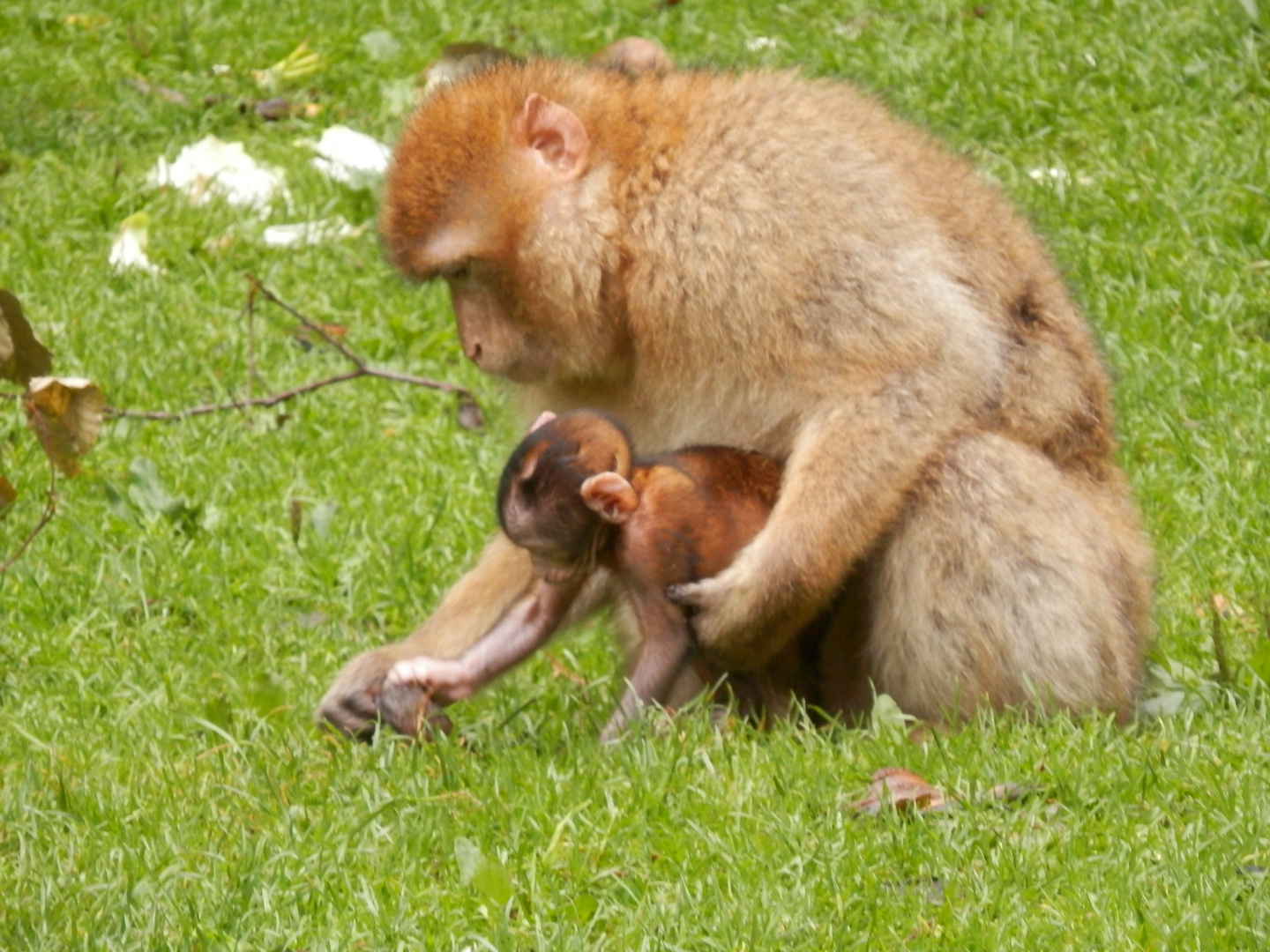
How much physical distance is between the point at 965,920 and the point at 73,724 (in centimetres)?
250

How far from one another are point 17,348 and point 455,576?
2.54m

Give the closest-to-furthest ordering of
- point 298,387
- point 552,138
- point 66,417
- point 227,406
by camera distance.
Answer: point 66,417, point 552,138, point 227,406, point 298,387

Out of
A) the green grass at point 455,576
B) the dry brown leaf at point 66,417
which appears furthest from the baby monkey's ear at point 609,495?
the dry brown leaf at point 66,417

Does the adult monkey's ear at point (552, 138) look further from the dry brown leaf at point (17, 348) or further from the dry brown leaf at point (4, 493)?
the dry brown leaf at point (4, 493)

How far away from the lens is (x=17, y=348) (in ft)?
11.9

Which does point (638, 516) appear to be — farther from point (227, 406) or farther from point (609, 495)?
point (227, 406)

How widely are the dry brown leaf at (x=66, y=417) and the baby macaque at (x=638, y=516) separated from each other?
1.08 m

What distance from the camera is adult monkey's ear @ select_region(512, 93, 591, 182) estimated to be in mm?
4617

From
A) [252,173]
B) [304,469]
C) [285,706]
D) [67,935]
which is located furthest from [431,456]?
[67,935]

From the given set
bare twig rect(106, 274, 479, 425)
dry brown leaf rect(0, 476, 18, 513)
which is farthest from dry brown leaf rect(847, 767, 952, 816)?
bare twig rect(106, 274, 479, 425)

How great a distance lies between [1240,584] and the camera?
541 cm

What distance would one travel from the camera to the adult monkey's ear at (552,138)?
15.1 ft

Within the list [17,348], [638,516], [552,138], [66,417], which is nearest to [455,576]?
[638,516]

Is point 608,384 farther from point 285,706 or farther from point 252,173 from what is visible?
point 252,173
